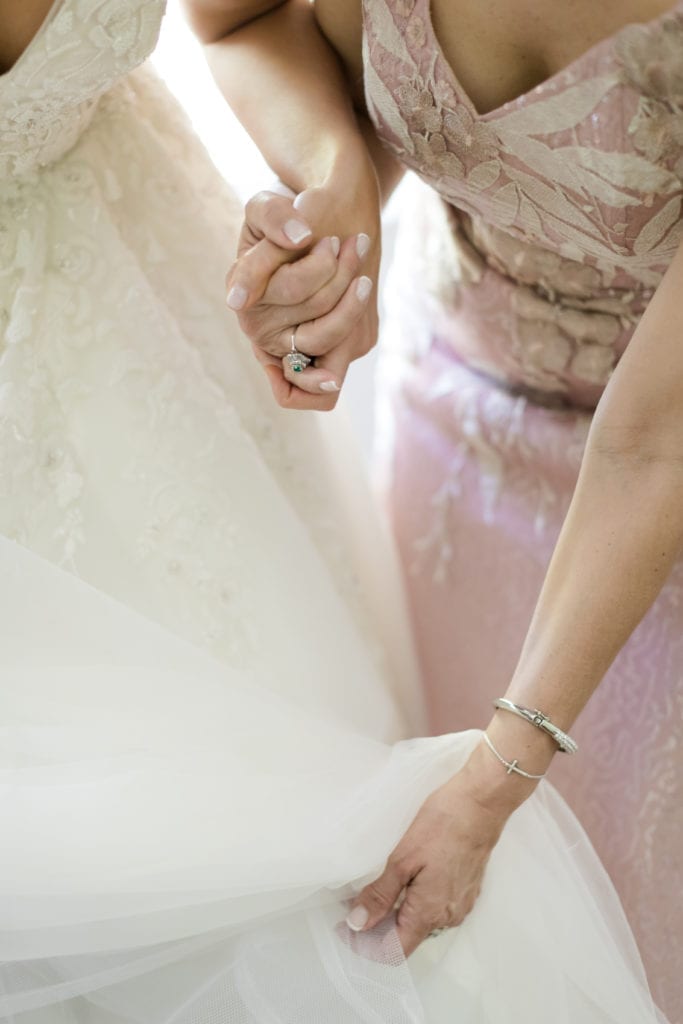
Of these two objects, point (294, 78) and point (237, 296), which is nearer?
point (237, 296)

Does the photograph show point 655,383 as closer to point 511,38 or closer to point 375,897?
point 511,38

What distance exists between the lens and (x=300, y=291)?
0.80m

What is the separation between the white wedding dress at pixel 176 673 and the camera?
68cm

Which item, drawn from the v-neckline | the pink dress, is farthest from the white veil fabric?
the v-neckline

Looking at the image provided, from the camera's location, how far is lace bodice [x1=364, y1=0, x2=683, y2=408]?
2.48 feet

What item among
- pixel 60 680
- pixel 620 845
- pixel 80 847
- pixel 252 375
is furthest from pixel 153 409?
pixel 620 845

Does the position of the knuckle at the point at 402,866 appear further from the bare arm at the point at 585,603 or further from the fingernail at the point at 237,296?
the fingernail at the point at 237,296

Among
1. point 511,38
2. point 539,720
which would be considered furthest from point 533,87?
point 539,720

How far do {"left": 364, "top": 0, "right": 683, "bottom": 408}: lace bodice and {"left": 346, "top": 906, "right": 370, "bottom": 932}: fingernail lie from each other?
0.46 metres

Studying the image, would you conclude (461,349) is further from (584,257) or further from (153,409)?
(153,409)

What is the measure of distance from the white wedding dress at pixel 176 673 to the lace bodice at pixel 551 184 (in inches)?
7.2

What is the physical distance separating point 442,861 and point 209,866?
17 centimetres

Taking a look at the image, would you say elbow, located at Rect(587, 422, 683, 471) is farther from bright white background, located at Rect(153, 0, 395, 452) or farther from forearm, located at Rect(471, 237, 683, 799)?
bright white background, located at Rect(153, 0, 395, 452)

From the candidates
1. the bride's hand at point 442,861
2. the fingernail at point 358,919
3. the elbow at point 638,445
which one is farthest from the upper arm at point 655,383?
the fingernail at point 358,919
